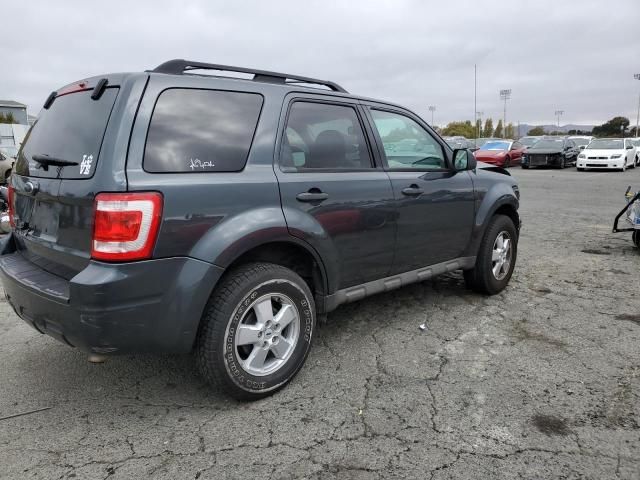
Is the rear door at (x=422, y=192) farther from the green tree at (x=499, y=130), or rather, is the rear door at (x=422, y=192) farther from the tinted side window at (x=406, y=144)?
the green tree at (x=499, y=130)

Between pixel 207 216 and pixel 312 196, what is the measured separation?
73 cm

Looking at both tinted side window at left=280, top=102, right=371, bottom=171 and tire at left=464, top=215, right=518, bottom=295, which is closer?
tinted side window at left=280, top=102, right=371, bottom=171

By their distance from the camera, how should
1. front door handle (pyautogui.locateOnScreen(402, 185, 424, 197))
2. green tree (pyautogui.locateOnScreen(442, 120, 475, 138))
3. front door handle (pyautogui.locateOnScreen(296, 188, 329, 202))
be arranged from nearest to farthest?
front door handle (pyautogui.locateOnScreen(296, 188, 329, 202)), front door handle (pyautogui.locateOnScreen(402, 185, 424, 197)), green tree (pyautogui.locateOnScreen(442, 120, 475, 138))

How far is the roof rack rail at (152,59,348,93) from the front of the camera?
9.11 ft

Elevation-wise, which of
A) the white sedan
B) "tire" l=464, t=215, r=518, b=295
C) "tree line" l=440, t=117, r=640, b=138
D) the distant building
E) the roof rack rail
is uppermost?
the distant building

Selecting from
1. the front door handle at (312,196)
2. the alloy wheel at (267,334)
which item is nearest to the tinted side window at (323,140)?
the front door handle at (312,196)

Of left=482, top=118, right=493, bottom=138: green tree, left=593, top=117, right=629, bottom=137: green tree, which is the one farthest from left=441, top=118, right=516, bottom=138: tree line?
left=593, top=117, right=629, bottom=137: green tree

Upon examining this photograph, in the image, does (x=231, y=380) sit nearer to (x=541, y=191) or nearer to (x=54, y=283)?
(x=54, y=283)

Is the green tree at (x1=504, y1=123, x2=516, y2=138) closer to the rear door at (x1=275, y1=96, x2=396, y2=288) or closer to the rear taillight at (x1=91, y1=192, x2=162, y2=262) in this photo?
the rear door at (x1=275, y1=96, x2=396, y2=288)

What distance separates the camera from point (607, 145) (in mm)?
23109

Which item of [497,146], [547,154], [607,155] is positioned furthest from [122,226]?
[497,146]

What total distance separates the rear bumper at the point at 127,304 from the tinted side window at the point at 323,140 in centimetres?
94

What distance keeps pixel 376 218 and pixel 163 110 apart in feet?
5.16

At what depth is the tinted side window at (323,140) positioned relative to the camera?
10.1ft
